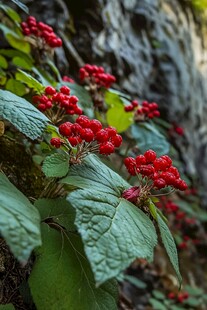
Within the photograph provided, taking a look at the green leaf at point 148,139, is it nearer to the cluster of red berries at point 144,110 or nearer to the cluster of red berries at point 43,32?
the cluster of red berries at point 144,110

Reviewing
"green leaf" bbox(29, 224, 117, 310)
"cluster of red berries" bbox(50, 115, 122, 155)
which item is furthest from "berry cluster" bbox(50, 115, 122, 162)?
"green leaf" bbox(29, 224, 117, 310)

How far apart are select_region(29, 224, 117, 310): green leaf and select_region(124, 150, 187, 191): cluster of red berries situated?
0.36m

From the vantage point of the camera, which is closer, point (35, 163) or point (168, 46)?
point (35, 163)

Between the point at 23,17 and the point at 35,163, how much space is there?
6.76 feet

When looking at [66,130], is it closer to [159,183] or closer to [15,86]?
[159,183]

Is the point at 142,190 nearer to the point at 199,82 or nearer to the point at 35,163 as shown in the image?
the point at 35,163

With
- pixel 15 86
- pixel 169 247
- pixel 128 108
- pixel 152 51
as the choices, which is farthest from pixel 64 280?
pixel 152 51

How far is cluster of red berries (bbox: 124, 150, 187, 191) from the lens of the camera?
133 cm

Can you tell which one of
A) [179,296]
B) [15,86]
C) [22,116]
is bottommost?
[179,296]

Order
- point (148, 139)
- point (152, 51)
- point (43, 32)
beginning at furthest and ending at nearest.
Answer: point (152, 51)
point (148, 139)
point (43, 32)

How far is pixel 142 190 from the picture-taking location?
1.33 metres

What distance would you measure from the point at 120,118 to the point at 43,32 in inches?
32.4

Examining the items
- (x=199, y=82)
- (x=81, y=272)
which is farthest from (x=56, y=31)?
(x=199, y=82)

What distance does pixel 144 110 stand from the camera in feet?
8.59
